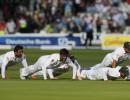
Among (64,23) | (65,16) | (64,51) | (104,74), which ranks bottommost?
(64,23)

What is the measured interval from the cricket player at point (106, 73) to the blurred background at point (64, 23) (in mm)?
16324

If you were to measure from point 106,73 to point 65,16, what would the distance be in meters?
20.3

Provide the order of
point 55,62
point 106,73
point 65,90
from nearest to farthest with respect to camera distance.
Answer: point 65,90, point 106,73, point 55,62

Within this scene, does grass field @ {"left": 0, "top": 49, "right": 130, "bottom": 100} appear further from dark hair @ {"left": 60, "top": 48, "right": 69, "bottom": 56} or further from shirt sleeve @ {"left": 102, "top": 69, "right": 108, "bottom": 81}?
dark hair @ {"left": 60, "top": 48, "right": 69, "bottom": 56}

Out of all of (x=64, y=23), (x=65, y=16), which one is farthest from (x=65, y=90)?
(x=65, y=16)

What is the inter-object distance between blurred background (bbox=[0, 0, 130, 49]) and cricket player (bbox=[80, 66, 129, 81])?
1632 cm

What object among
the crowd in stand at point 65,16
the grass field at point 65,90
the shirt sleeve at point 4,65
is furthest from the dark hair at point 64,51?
the crowd in stand at point 65,16

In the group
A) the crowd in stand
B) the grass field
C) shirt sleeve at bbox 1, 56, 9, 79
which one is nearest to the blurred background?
the crowd in stand

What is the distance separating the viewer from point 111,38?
3638 cm

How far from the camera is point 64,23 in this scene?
3862cm

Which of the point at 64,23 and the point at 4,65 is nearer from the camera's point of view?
the point at 4,65

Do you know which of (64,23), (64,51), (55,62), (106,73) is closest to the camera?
(64,51)

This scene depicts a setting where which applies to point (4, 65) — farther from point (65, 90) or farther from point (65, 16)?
point (65, 16)

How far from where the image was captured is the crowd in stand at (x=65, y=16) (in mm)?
38531
